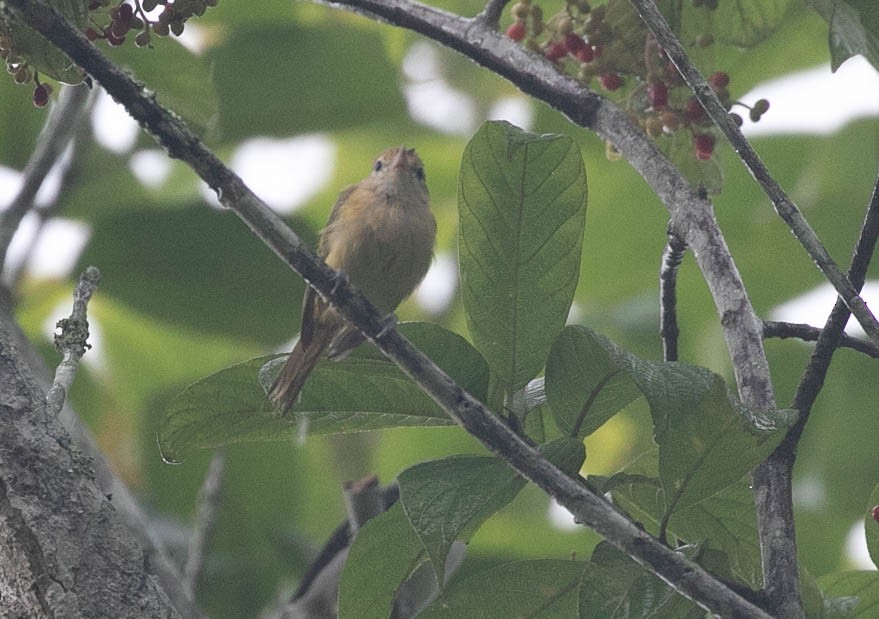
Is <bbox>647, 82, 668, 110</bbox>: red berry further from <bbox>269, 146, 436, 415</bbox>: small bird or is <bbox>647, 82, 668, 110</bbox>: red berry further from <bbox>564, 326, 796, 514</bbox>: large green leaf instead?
<bbox>269, 146, 436, 415</bbox>: small bird

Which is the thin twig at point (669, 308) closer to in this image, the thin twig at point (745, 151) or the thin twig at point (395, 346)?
the thin twig at point (745, 151)

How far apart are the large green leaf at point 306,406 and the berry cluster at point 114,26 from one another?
563 millimetres

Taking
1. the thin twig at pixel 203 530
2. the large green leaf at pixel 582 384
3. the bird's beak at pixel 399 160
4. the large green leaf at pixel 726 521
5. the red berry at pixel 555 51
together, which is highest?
the bird's beak at pixel 399 160

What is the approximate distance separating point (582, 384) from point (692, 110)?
2.85 ft

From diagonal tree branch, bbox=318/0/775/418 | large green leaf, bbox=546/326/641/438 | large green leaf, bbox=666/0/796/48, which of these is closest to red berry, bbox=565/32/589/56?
diagonal tree branch, bbox=318/0/775/418

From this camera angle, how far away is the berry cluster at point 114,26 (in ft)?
6.60

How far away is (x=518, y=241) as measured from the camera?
203 centimetres

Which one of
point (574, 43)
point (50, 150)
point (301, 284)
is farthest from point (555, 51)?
point (301, 284)

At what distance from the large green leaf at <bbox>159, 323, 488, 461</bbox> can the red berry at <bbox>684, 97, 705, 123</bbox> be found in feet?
2.84

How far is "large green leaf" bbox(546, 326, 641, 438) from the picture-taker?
6.30 feet

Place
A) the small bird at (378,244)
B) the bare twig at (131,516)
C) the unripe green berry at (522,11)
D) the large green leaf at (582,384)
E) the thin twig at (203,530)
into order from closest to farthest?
1. the large green leaf at (582,384)
2. the unripe green berry at (522,11)
3. the bare twig at (131,516)
4. the thin twig at (203,530)
5. the small bird at (378,244)

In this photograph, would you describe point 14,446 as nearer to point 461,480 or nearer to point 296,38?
point 461,480

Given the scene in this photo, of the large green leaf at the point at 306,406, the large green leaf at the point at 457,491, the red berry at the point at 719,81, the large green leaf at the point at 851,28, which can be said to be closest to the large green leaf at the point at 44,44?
the large green leaf at the point at 306,406

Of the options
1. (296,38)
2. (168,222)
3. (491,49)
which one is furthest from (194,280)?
(491,49)
